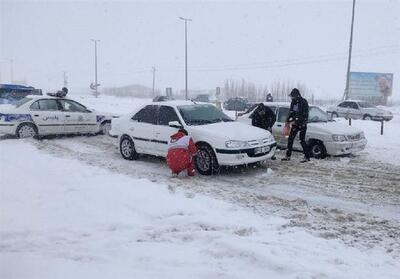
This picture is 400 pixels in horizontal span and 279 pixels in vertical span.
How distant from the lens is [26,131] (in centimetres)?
1372

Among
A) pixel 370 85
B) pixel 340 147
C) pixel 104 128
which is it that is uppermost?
pixel 370 85

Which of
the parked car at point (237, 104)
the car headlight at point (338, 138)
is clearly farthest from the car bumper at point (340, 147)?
the parked car at point (237, 104)

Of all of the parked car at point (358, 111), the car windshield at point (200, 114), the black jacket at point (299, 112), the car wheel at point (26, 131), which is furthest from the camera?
the parked car at point (358, 111)

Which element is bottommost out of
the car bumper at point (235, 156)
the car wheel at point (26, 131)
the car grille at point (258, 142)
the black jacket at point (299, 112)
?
the car wheel at point (26, 131)

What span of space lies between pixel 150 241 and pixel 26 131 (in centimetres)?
1006

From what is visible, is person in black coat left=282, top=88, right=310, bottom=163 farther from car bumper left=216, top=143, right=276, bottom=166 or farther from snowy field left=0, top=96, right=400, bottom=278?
car bumper left=216, top=143, right=276, bottom=166

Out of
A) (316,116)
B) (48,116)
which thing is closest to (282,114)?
(316,116)

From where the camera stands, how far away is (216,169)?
29.3 ft

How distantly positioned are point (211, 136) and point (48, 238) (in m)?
4.48

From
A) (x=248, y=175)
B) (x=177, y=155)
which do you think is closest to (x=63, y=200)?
(x=177, y=155)

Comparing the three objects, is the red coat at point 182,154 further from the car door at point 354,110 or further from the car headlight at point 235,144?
the car door at point 354,110

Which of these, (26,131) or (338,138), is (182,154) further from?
(26,131)

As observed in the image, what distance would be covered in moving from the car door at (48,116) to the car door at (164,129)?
17.6 ft

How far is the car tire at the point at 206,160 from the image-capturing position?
349 inches
